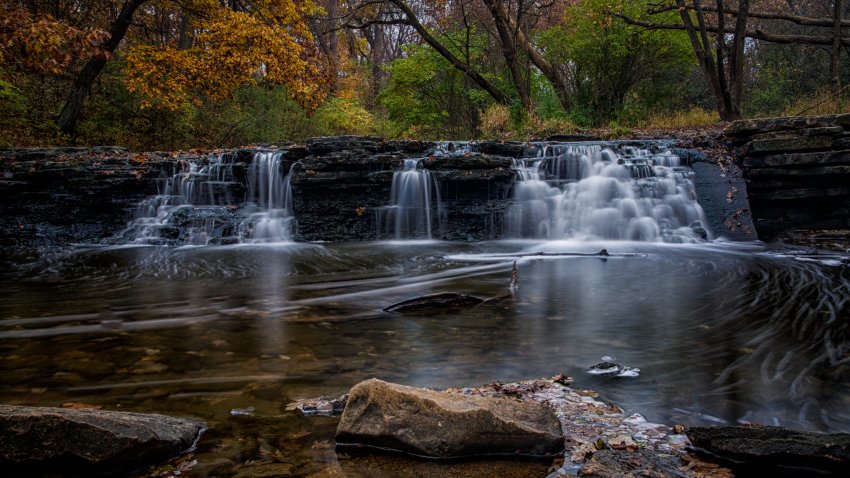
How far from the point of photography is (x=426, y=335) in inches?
188

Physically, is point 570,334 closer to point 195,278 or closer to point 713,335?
point 713,335

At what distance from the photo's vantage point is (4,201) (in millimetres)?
12695

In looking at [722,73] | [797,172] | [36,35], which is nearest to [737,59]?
[722,73]

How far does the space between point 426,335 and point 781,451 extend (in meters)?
2.87

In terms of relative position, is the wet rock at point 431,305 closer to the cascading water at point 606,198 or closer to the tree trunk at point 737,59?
the cascading water at point 606,198

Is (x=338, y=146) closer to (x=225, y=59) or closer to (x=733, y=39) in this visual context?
(x=225, y=59)

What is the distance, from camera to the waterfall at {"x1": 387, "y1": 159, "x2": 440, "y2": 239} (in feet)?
42.3

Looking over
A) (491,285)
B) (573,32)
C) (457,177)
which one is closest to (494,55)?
(573,32)

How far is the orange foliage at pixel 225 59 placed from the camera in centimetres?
1548

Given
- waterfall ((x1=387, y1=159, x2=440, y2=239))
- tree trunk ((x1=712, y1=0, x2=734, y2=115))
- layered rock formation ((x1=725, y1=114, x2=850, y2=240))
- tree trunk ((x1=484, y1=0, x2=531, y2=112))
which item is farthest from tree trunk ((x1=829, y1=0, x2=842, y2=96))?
waterfall ((x1=387, y1=159, x2=440, y2=239))

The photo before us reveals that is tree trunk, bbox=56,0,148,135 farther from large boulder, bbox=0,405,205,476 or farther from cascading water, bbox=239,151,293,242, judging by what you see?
large boulder, bbox=0,405,205,476

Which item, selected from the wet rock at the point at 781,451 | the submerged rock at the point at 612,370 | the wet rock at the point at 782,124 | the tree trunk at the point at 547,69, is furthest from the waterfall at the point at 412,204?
the wet rock at the point at 781,451

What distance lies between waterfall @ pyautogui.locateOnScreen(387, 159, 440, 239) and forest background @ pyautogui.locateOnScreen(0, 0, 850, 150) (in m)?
5.71

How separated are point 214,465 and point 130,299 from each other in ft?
17.1
